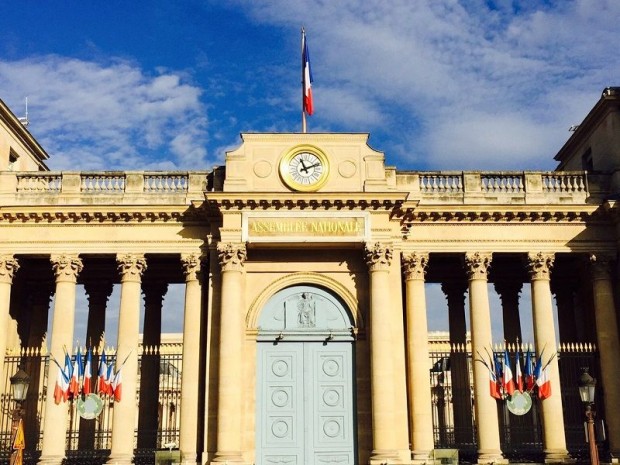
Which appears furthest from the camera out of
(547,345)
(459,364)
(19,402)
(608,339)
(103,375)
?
(459,364)

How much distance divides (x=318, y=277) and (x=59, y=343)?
9.46 metres

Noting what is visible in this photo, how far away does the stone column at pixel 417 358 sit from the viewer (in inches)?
1027

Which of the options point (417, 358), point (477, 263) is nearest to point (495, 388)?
point (417, 358)

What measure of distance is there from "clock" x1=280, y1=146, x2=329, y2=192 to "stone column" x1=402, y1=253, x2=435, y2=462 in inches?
171

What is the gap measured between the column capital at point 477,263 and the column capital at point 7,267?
16.6 metres

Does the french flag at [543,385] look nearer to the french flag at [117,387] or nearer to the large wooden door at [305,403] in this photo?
the large wooden door at [305,403]

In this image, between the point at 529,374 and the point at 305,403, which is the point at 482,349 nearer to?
the point at 529,374

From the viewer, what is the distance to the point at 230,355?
25281mm

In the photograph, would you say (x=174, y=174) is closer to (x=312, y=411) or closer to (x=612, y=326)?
(x=312, y=411)

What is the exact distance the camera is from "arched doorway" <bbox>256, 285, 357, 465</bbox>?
25.7 m

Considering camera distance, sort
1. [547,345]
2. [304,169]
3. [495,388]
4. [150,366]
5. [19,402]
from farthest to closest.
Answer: [150,366], [547,345], [304,169], [495,388], [19,402]

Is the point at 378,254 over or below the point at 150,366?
over

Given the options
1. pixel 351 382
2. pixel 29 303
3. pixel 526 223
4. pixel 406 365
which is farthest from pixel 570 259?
pixel 29 303

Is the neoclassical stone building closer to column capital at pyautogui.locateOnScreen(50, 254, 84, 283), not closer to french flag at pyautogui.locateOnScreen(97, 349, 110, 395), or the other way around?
column capital at pyautogui.locateOnScreen(50, 254, 84, 283)
